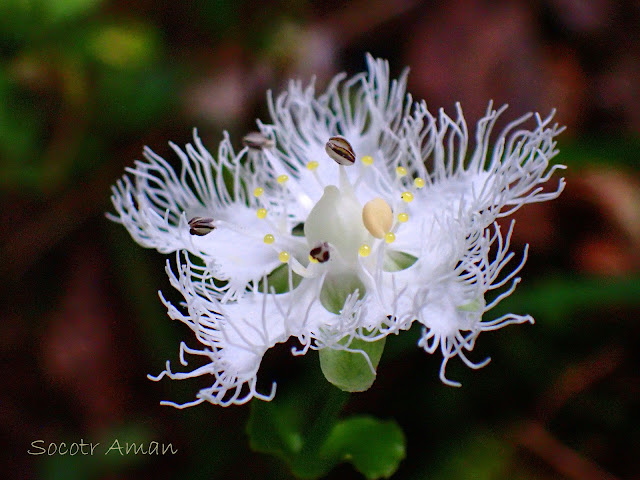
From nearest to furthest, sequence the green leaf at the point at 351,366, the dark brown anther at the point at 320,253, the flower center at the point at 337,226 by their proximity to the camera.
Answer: the green leaf at the point at 351,366, the dark brown anther at the point at 320,253, the flower center at the point at 337,226

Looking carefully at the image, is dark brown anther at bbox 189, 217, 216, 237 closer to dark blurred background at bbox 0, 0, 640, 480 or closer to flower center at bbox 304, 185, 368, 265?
flower center at bbox 304, 185, 368, 265

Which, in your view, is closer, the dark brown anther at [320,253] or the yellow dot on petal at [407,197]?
the dark brown anther at [320,253]

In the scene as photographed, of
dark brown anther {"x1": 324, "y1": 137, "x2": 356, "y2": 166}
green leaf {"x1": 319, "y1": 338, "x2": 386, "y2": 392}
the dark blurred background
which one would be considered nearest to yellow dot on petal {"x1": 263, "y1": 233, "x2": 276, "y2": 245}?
dark brown anther {"x1": 324, "y1": 137, "x2": 356, "y2": 166}

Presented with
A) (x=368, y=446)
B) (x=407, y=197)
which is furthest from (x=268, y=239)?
(x=368, y=446)

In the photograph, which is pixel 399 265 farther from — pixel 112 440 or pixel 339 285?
pixel 112 440

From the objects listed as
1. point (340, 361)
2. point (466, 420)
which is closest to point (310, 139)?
point (340, 361)

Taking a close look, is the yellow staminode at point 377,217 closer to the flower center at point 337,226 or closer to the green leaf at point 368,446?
the flower center at point 337,226

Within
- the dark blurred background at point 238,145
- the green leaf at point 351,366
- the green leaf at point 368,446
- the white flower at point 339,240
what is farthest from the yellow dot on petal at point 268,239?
the dark blurred background at point 238,145
